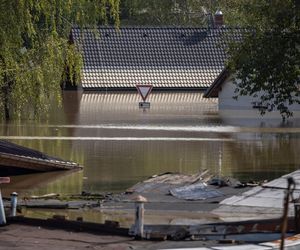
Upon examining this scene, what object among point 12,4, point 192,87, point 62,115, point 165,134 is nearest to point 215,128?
point 165,134

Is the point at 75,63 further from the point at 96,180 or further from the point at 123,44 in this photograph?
the point at 123,44

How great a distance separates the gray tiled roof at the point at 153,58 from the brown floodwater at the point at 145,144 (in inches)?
466

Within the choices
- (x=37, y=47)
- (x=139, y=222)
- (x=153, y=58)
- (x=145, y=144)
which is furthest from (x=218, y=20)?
(x=139, y=222)

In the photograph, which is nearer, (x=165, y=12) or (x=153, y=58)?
(x=153, y=58)

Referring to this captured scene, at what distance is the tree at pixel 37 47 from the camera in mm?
18969

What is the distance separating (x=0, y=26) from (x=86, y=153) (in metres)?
9.49

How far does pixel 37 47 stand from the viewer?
21922mm

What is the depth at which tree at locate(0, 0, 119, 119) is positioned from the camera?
19.0 metres

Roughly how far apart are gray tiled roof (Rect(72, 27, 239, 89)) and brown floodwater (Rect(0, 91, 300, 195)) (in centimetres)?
1184

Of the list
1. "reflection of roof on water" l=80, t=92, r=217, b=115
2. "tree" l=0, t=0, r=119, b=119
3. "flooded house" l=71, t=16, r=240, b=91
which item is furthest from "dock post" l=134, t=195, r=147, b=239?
"flooded house" l=71, t=16, r=240, b=91

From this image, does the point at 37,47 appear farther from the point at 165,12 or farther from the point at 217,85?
the point at 165,12

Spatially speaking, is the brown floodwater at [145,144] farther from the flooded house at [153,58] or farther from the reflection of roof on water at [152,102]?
the flooded house at [153,58]

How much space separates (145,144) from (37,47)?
28.9ft

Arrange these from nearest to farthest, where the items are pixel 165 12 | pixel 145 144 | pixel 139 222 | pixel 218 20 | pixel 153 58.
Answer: pixel 139 222
pixel 145 144
pixel 153 58
pixel 218 20
pixel 165 12
